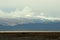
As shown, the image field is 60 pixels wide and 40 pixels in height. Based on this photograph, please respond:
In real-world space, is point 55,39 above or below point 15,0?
below

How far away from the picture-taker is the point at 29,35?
102cm

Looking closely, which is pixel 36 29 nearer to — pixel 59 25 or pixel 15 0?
pixel 59 25

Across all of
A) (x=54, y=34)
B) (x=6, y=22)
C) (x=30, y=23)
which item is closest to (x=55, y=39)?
(x=54, y=34)

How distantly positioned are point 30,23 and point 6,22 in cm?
26

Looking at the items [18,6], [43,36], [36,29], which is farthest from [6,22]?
[43,36]

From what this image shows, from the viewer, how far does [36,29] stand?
3.86 ft

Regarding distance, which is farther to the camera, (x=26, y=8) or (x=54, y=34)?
(x=26, y=8)

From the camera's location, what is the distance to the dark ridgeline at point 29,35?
1.01 metres

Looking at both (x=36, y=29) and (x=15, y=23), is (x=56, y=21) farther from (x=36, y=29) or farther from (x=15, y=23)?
(x=15, y=23)

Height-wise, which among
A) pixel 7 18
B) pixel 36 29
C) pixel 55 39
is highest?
pixel 7 18

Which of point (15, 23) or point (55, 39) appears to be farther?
point (15, 23)

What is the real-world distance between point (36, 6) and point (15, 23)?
11.5 inches

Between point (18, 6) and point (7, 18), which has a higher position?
point (18, 6)

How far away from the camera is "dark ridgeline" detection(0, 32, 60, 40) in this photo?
101cm
